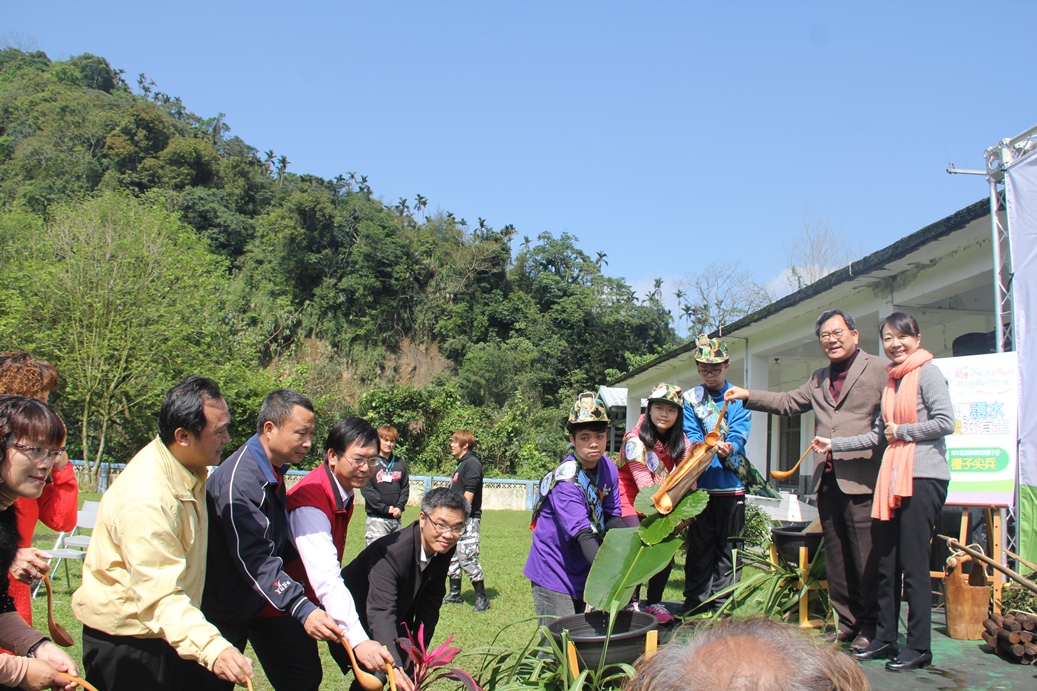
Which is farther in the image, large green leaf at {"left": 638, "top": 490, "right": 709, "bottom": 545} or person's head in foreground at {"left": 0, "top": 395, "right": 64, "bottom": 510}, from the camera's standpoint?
large green leaf at {"left": 638, "top": 490, "right": 709, "bottom": 545}

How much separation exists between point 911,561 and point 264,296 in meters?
43.0

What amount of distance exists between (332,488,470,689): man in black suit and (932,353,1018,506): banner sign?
404 centimetres

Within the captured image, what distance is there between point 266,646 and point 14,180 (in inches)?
2252

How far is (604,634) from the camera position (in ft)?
10.4

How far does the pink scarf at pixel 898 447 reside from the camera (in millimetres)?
3871

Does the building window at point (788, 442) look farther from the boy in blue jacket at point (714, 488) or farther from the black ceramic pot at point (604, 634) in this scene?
the black ceramic pot at point (604, 634)

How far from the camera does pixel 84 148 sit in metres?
51.6

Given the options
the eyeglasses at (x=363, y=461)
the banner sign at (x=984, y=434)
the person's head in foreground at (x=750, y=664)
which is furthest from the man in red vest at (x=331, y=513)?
the banner sign at (x=984, y=434)

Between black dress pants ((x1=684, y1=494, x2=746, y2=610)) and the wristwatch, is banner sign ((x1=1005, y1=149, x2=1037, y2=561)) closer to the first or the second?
black dress pants ((x1=684, y1=494, x2=746, y2=610))

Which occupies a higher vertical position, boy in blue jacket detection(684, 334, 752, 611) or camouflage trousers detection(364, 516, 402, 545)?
boy in blue jacket detection(684, 334, 752, 611)

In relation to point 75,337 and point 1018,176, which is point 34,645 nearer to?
point 1018,176

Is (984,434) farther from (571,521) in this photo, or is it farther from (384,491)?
(384,491)

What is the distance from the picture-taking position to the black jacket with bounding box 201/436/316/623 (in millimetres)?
2949

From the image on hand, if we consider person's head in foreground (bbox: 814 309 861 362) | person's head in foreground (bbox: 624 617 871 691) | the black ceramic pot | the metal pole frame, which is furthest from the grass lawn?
the metal pole frame
